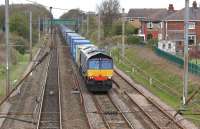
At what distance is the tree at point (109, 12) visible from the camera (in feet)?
347

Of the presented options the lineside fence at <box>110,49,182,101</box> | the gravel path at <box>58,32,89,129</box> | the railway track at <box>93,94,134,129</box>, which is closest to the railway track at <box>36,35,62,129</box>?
the gravel path at <box>58,32,89,129</box>

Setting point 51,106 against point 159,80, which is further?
point 159,80

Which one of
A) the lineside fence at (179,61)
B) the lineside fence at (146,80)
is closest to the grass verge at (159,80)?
the lineside fence at (146,80)

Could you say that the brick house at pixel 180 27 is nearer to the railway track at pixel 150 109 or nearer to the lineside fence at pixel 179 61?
the lineside fence at pixel 179 61

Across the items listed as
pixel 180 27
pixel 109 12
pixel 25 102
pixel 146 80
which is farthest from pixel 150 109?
pixel 109 12

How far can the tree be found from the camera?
106m

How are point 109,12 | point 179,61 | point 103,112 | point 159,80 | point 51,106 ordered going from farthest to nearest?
point 109,12 → point 179,61 → point 159,80 → point 51,106 → point 103,112

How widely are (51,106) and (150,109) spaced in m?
5.73

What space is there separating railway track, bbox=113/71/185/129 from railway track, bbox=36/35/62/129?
4.47 metres

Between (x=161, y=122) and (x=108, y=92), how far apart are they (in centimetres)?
1128

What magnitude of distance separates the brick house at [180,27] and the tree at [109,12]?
2294 centimetres

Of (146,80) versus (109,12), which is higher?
(109,12)

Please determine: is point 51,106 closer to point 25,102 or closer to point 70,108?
point 70,108

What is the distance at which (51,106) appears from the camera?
31.1 m
